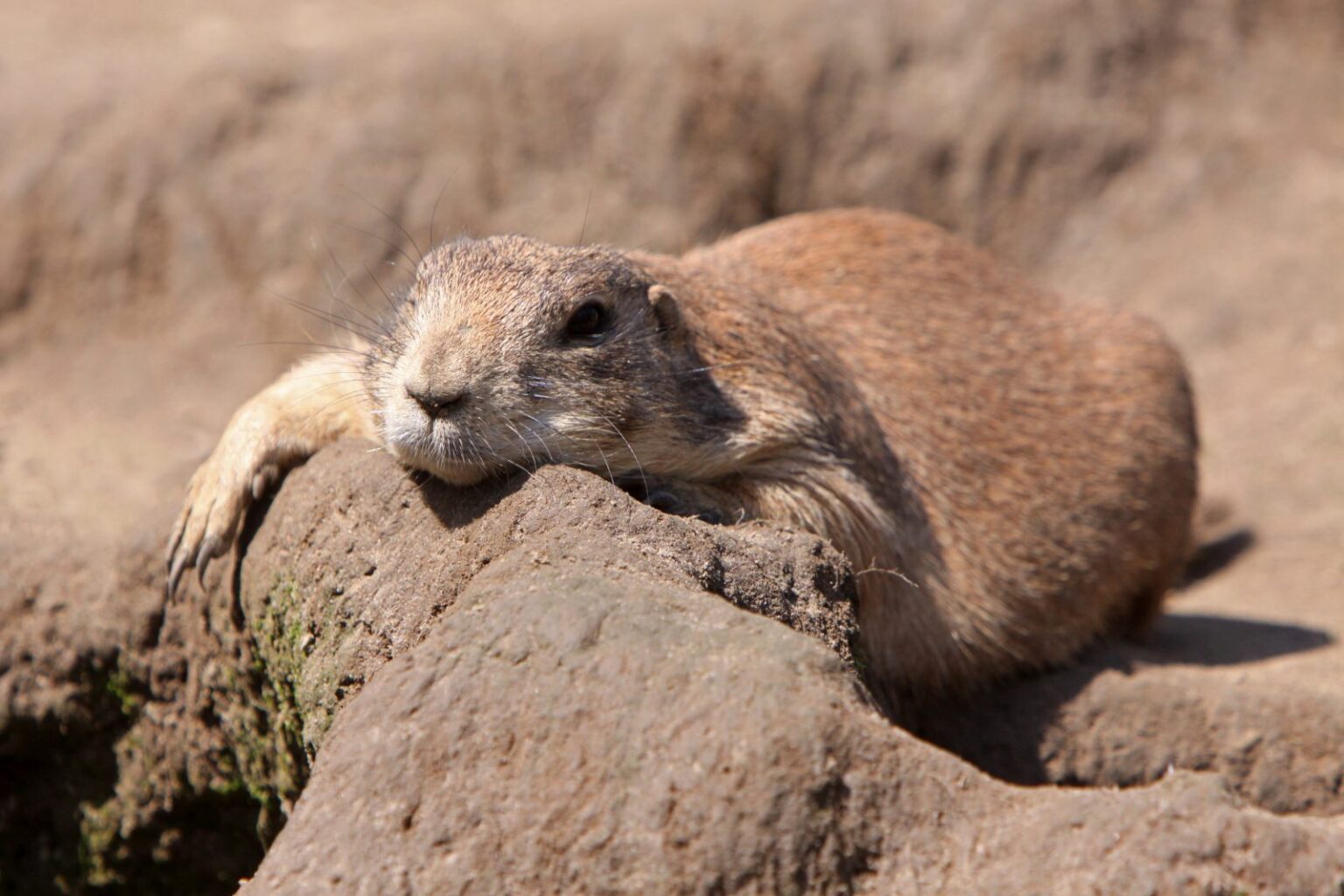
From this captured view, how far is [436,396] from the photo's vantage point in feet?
15.0

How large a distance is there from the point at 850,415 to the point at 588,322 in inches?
59.8

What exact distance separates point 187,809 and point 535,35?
771 cm

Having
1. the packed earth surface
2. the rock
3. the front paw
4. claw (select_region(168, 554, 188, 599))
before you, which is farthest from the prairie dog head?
claw (select_region(168, 554, 188, 599))

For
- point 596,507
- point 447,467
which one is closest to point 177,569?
point 447,467

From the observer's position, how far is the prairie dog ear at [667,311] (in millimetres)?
5441

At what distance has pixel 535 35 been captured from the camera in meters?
12.2

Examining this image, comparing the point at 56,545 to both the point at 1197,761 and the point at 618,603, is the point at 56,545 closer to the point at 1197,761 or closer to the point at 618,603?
the point at 618,603

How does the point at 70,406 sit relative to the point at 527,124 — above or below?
below

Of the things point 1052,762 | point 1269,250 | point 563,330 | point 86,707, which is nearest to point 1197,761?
point 1052,762

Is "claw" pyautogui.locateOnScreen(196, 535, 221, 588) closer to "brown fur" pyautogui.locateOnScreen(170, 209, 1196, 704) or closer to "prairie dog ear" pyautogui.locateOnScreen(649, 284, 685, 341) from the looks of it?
"brown fur" pyautogui.locateOnScreen(170, 209, 1196, 704)

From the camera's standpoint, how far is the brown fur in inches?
196

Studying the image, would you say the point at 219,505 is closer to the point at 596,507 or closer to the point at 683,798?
the point at 596,507

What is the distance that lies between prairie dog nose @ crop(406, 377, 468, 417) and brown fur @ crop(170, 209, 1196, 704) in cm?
2

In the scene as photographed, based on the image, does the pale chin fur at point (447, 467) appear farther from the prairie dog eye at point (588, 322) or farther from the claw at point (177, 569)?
the claw at point (177, 569)
